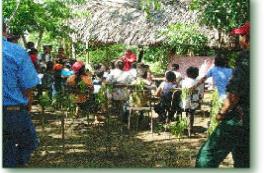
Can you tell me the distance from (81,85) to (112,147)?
58 centimetres

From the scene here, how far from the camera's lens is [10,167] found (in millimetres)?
8266

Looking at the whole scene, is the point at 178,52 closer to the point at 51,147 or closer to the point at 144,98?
the point at 144,98

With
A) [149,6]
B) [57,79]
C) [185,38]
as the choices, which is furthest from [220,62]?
[57,79]

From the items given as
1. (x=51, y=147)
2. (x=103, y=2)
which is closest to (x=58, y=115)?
(x=51, y=147)

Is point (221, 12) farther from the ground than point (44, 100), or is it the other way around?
point (221, 12)

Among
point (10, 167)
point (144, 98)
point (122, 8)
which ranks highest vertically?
point (122, 8)

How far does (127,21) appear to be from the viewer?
829cm

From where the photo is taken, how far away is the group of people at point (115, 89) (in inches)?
324

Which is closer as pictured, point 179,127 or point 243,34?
point 243,34

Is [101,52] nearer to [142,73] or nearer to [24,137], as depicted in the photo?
[142,73]

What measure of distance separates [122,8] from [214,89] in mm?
1009

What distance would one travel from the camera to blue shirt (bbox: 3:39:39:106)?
27.0 feet

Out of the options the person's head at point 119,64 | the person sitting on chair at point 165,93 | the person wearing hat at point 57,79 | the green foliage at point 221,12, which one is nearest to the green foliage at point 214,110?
the person sitting on chair at point 165,93

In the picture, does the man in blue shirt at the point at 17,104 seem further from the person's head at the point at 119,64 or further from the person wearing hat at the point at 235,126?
the person wearing hat at the point at 235,126
